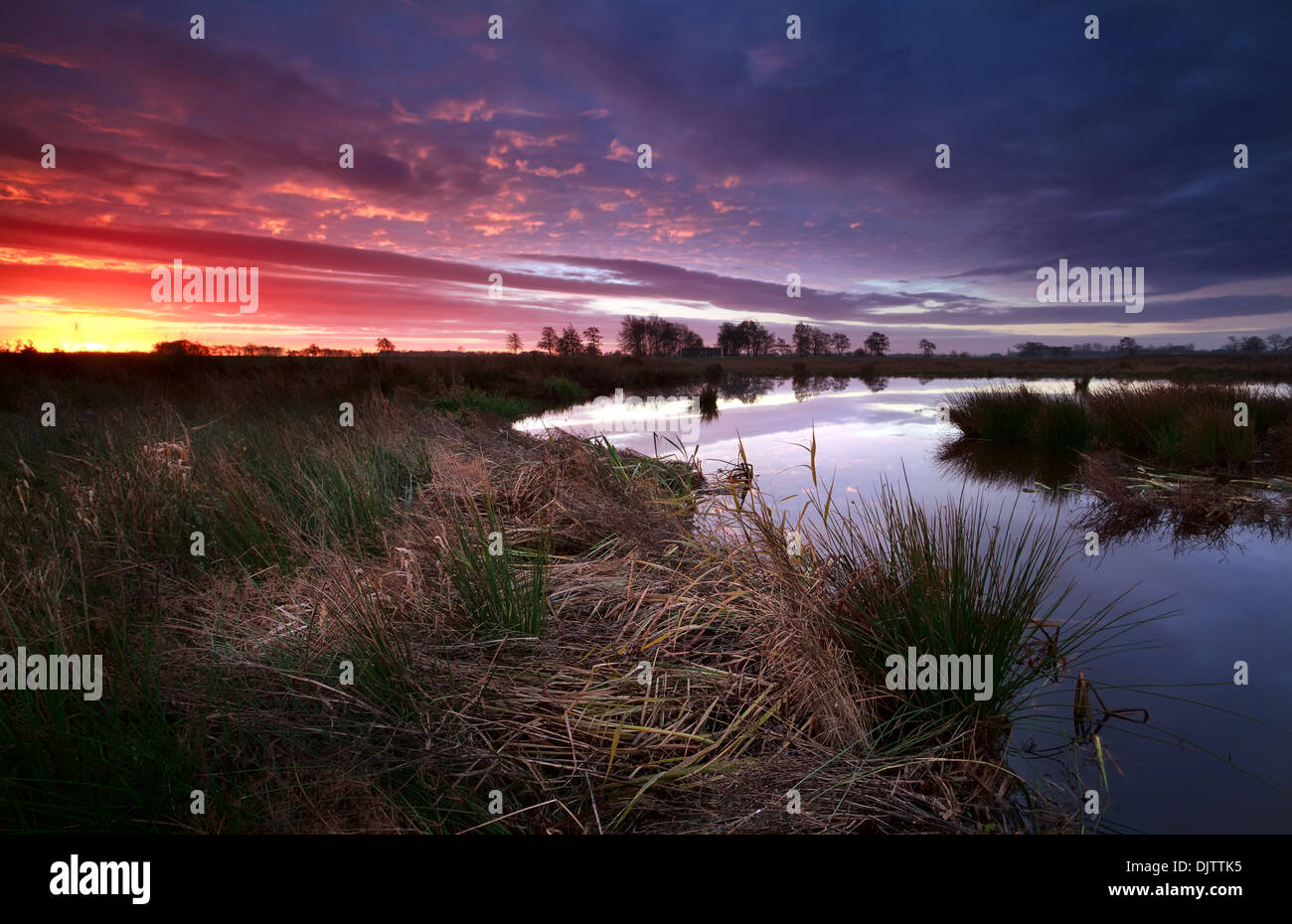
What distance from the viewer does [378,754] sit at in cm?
223

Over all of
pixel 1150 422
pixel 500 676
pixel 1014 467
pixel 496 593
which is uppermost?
pixel 1150 422

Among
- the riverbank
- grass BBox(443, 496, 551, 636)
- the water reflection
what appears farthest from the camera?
the water reflection

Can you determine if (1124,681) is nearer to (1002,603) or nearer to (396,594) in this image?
(1002,603)

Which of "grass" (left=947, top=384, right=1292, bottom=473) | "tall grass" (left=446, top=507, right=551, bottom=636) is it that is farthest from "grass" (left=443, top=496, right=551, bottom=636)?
"grass" (left=947, top=384, right=1292, bottom=473)

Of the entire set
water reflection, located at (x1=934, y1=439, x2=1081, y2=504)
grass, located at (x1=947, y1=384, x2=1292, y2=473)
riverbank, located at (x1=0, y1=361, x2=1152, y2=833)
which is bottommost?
riverbank, located at (x1=0, y1=361, x2=1152, y2=833)

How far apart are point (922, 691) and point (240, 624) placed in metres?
3.45

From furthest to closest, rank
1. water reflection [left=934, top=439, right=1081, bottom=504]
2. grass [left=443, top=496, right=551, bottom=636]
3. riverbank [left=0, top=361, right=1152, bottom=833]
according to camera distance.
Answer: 1. water reflection [left=934, top=439, right=1081, bottom=504]
2. grass [left=443, top=496, right=551, bottom=636]
3. riverbank [left=0, top=361, right=1152, bottom=833]

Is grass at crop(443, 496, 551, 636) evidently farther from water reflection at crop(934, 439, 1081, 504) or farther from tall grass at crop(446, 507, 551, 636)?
water reflection at crop(934, 439, 1081, 504)

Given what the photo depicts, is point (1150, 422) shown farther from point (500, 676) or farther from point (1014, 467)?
point (500, 676)

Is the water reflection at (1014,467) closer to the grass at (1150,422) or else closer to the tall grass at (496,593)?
the grass at (1150,422)

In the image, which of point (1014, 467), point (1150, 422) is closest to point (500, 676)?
point (1014, 467)
